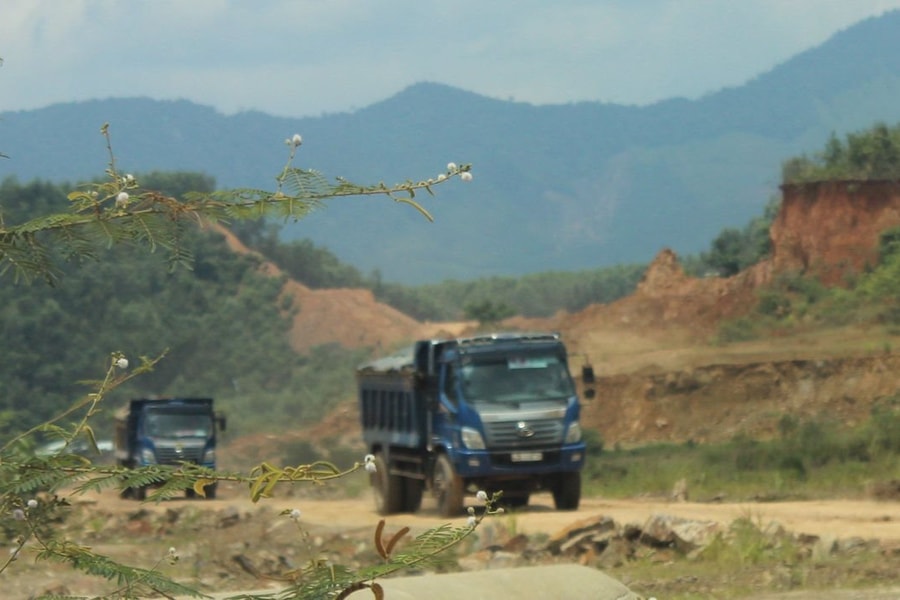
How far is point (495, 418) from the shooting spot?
23969 millimetres

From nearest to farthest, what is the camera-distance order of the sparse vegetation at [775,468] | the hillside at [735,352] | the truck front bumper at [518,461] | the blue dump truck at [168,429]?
the truck front bumper at [518,461], the sparse vegetation at [775,468], the blue dump truck at [168,429], the hillside at [735,352]

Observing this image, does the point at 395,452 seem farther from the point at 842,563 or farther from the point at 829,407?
the point at 829,407

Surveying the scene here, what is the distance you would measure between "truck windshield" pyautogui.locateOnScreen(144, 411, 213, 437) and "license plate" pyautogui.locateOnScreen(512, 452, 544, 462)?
17.1 metres

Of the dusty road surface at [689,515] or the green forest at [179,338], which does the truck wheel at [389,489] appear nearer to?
the dusty road surface at [689,515]

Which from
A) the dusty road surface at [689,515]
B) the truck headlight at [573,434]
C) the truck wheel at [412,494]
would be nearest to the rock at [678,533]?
the dusty road surface at [689,515]

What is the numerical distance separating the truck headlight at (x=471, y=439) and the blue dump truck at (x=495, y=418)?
14 millimetres

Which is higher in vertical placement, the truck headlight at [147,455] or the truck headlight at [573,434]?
the truck headlight at [573,434]

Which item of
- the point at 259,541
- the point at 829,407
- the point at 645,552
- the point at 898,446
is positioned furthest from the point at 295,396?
the point at 645,552

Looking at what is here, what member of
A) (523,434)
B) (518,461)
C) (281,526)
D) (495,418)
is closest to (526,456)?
(518,461)

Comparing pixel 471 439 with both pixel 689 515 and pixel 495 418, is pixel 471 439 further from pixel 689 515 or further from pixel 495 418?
pixel 689 515

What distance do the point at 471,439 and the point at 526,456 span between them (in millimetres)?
849

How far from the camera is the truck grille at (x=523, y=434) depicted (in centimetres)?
2389

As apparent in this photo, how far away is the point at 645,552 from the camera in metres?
16.2

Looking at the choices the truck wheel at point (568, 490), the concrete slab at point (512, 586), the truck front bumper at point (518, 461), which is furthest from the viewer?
the truck wheel at point (568, 490)
